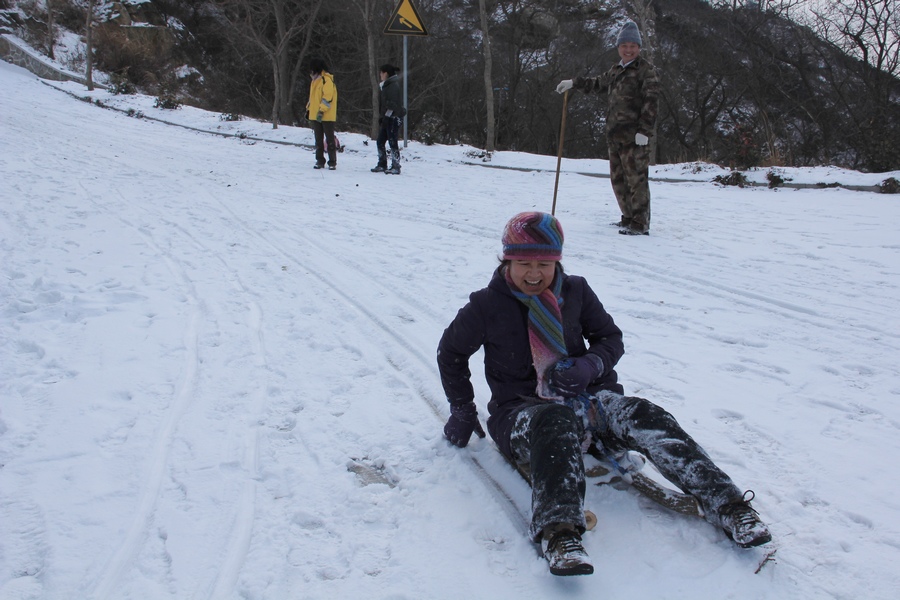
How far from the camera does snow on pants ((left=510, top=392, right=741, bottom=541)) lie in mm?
2043

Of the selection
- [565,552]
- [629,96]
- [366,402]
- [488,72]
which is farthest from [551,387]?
[488,72]

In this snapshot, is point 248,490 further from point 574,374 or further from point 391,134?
point 391,134

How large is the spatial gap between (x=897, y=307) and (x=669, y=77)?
21516 millimetres

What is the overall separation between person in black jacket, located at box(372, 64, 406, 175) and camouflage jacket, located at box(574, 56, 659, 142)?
4.38m

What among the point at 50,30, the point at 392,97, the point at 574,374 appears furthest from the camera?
the point at 50,30

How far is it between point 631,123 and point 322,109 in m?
6.00

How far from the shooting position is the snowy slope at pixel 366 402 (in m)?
2.06

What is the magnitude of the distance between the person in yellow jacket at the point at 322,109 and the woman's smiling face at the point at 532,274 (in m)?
8.91

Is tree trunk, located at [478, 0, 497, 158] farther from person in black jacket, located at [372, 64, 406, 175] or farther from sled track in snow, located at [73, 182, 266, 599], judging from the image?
sled track in snow, located at [73, 182, 266, 599]

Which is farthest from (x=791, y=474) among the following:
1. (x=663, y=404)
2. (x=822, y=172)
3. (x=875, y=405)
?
(x=822, y=172)

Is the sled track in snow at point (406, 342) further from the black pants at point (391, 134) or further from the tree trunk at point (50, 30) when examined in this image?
the tree trunk at point (50, 30)

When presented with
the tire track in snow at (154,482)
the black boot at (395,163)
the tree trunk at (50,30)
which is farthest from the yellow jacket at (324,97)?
the tree trunk at (50,30)

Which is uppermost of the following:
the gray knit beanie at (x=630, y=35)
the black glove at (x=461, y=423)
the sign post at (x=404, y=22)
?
the sign post at (x=404, y=22)

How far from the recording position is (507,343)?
2.53 meters
